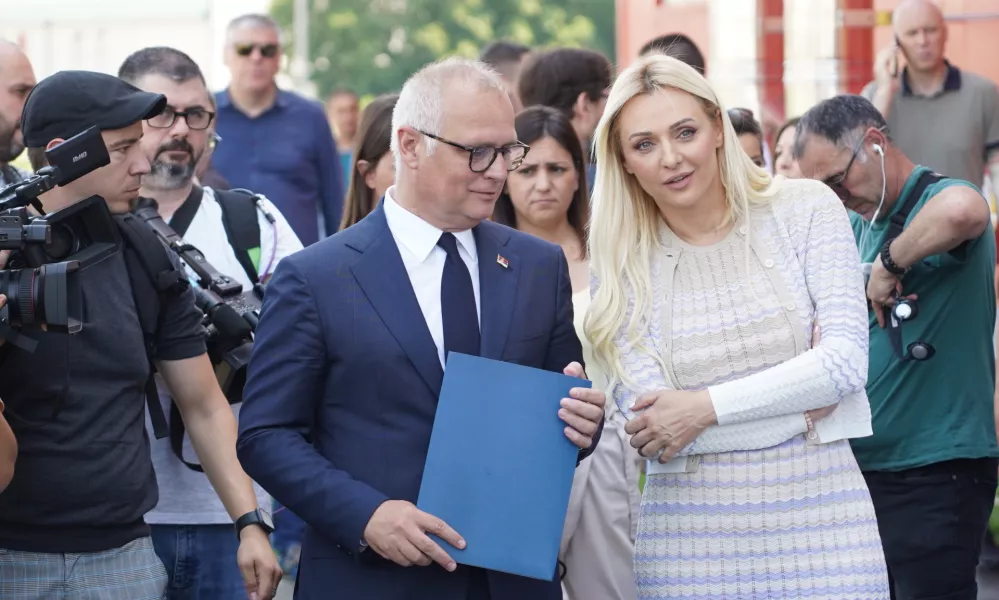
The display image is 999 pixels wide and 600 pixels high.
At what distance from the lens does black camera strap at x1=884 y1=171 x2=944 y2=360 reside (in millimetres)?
5008

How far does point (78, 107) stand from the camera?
3865 mm

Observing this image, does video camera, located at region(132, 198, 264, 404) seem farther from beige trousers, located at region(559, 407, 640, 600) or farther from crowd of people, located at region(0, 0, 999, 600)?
beige trousers, located at region(559, 407, 640, 600)

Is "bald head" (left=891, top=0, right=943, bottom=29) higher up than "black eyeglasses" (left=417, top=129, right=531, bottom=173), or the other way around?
"bald head" (left=891, top=0, right=943, bottom=29)

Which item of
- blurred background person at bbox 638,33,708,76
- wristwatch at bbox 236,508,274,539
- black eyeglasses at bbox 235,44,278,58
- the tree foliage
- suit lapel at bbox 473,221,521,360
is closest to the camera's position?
suit lapel at bbox 473,221,521,360

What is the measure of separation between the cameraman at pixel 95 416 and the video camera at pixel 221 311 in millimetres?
272

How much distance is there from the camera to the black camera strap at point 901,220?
5.01 m

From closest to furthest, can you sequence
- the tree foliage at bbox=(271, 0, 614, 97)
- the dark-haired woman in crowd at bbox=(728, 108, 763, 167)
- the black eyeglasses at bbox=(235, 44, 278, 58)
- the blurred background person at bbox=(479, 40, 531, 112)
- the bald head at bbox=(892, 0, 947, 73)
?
1. the dark-haired woman in crowd at bbox=(728, 108, 763, 167)
2. the bald head at bbox=(892, 0, 947, 73)
3. the black eyeglasses at bbox=(235, 44, 278, 58)
4. the blurred background person at bbox=(479, 40, 531, 112)
5. the tree foliage at bbox=(271, 0, 614, 97)

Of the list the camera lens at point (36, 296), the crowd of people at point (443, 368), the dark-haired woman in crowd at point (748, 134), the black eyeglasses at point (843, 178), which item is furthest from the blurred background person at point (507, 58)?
the camera lens at point (36, 296)

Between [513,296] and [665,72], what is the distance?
30.7 inches

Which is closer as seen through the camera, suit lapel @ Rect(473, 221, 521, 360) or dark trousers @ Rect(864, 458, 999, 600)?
suit lapel @ Rect(473, 221, 521, 360)

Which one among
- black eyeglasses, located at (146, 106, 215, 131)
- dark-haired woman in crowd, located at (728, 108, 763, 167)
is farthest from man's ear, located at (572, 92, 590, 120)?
black eyeglasses, located at (146, 106, 215, 131)

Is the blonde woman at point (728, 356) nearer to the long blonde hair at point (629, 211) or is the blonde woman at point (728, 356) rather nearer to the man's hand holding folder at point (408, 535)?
the long blonde hair at point (629, 211)

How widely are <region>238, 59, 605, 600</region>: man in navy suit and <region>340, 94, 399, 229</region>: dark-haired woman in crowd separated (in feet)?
5.67

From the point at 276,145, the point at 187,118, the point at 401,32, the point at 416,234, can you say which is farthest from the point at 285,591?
the point at 401,32
